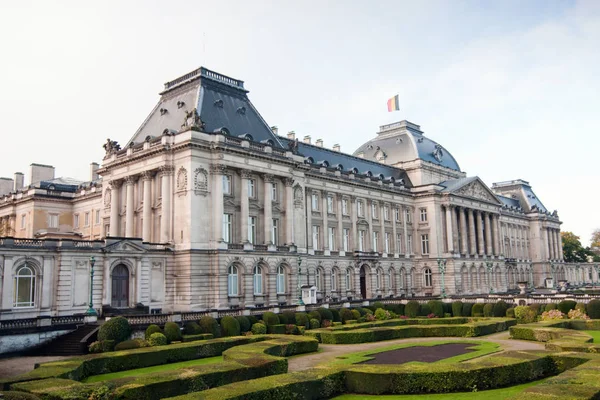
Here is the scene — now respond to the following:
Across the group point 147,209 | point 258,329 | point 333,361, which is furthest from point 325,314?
point 333,361

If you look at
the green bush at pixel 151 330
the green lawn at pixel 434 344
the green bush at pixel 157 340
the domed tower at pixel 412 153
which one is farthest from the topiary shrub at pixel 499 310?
the domed tower at pixel 412 153

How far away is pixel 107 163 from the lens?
2292 inches

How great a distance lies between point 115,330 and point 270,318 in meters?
12.2

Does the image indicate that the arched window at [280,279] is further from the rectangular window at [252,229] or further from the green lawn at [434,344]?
the green lawn at [434,344]

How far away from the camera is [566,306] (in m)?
49.9

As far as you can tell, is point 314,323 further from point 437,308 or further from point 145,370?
point 145,370

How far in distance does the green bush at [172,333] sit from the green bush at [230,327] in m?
3.95

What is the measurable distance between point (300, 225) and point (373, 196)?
19.6m

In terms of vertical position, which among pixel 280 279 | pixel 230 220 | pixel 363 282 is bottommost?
pixel 363 282

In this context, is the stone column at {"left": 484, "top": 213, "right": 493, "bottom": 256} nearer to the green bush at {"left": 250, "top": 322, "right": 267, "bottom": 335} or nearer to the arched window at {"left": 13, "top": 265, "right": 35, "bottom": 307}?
the green bush at {"left": 250, "top": 322, "right": 267, "bottom": 335}

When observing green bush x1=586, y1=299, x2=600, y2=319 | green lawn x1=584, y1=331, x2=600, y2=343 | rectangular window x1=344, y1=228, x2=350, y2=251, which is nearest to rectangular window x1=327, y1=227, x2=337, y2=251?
rectangular window x1=344, y1=228, x2=350, y2=251

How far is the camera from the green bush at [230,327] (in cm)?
3960

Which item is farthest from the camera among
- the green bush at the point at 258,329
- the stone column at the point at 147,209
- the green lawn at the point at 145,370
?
the stone column at the point at 147,209

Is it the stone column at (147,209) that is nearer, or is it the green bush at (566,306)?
the green bush at (566,306)
